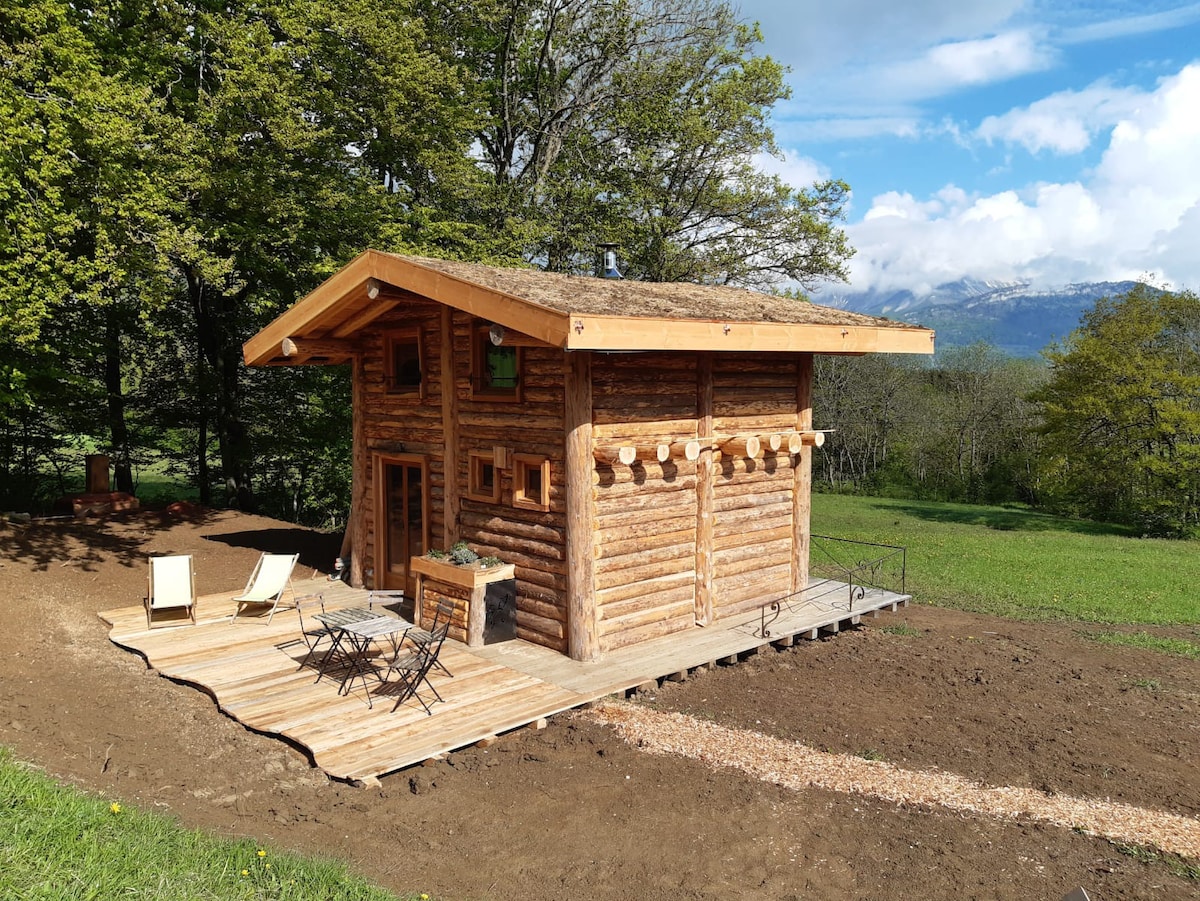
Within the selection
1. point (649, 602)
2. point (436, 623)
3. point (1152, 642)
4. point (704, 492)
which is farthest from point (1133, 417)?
point (436, 623)

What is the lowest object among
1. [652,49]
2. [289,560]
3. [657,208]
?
[289,560]

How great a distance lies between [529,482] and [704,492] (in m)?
2.32

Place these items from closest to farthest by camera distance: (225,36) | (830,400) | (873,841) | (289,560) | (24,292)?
1. (873,841)
2. (289,560)
3. (24,292)
4. (225,36)
5. (830,400)

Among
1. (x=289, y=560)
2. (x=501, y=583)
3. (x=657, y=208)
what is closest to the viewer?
(x=501, y=583)

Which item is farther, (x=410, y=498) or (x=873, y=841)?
(x=410, y=498)

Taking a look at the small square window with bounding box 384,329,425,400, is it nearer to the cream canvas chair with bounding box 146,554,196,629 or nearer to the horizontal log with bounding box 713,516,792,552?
the cream canvas chair with bounding box 146,554,196,629

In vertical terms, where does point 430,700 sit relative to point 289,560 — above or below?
below

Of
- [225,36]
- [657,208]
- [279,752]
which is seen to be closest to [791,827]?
[279,752]

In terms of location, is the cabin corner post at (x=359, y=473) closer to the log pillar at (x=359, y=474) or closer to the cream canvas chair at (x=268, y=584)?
the log pillar at (x=359, y=474)

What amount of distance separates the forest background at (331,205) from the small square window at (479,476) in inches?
285

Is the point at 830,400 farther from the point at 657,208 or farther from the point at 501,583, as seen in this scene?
the point at 501,583

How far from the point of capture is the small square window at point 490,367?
10.1m

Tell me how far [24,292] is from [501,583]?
30.2 feet

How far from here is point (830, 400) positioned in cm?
4059
